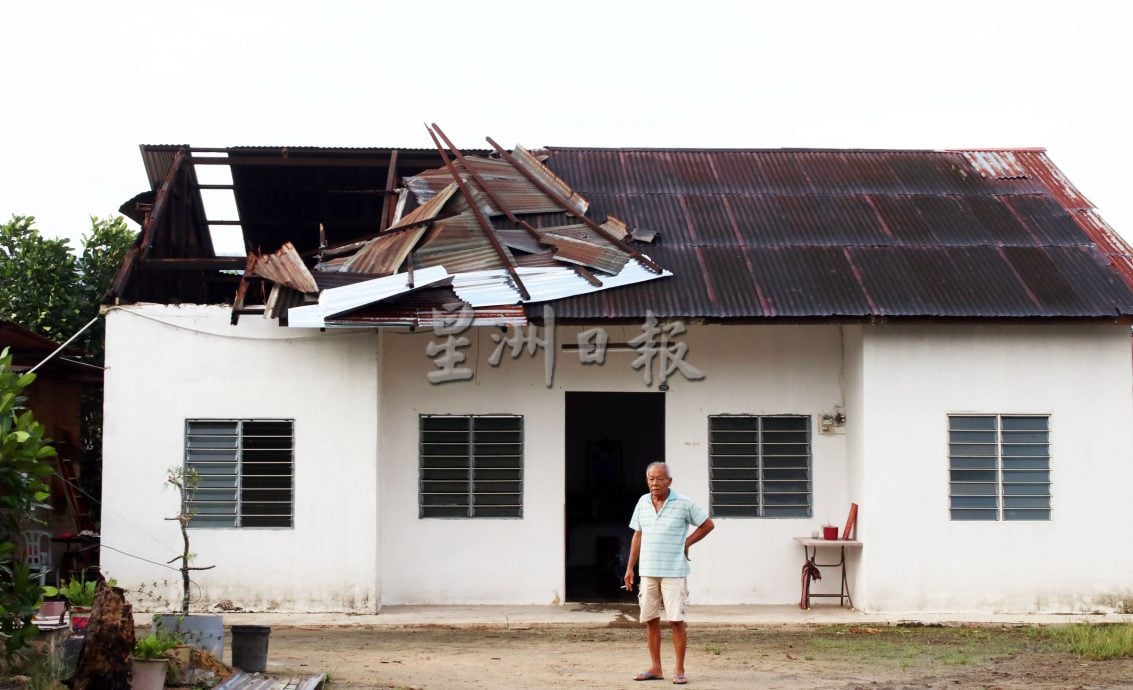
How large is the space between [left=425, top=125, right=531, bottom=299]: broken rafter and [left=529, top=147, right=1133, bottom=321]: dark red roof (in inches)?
17.6

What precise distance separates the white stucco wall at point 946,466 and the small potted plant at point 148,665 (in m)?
6.85

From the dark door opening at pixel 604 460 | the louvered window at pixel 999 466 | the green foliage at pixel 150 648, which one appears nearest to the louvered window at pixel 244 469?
the green foliage at pixel 150 648

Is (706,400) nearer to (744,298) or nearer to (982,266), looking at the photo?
(744,298)

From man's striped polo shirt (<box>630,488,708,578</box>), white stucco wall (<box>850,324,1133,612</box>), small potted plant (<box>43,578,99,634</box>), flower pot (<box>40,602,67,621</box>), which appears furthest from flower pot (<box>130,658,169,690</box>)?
white stucco wall (<box>850,324,1133,612</box>)

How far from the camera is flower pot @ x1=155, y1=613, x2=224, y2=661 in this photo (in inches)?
341

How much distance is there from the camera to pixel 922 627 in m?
11.6

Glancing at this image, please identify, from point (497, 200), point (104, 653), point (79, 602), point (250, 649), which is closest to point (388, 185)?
point (497, 200)

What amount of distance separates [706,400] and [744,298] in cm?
130

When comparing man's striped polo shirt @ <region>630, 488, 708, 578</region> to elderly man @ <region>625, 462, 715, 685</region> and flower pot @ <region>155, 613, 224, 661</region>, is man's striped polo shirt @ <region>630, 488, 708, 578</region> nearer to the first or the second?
elderly man @ <region>625, 462, 715, 685</region>

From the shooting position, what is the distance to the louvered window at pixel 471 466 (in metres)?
12.6

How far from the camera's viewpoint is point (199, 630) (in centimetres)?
877

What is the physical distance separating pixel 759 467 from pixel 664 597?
443cm

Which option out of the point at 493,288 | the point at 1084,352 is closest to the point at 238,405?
the point at 493,288

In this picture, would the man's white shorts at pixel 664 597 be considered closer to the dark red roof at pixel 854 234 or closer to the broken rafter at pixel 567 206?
the dark red roof at pixel 854 234
